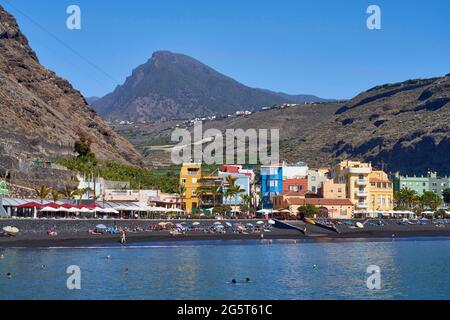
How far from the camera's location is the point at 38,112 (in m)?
144

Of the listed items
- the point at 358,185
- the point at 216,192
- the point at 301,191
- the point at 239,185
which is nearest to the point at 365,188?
the point at 358,185

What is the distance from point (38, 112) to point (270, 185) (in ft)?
175

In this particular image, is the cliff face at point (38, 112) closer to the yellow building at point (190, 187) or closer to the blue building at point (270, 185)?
the yellow building at point (190, 187)

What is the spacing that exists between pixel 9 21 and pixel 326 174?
289ft

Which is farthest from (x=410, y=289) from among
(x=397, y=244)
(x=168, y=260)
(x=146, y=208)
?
(x=146, y=208)

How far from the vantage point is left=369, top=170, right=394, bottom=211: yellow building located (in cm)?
11425

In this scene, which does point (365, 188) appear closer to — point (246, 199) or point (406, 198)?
point (406, 198)

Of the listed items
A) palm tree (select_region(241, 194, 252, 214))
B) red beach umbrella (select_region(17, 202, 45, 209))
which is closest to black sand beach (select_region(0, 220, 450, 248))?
red beach umbrella (select_region(17, 202, 45, 209))

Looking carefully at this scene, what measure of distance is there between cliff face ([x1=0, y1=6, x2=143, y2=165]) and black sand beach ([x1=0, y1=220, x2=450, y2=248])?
109 feet

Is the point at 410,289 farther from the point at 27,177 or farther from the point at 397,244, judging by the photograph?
the point at 27,177

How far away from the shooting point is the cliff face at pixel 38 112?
12800 centimetres

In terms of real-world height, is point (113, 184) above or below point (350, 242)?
above
